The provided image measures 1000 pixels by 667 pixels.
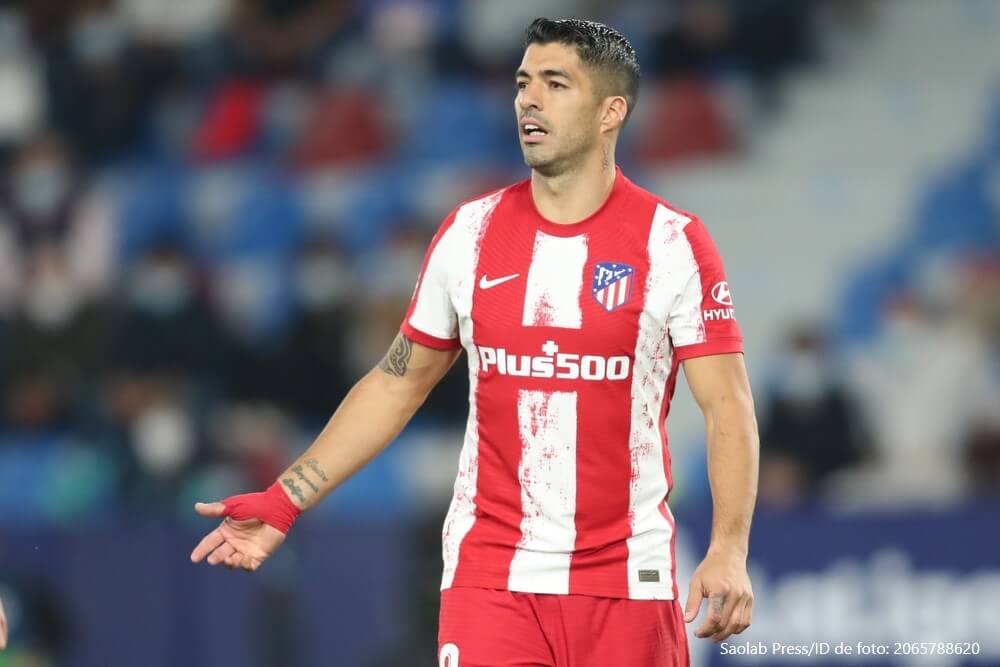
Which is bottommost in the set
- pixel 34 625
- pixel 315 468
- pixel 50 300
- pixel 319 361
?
pixel 34 625

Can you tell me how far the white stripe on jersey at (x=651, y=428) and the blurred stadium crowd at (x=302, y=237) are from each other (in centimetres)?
439

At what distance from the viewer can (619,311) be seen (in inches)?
188

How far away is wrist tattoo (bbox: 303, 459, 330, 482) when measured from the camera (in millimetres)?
5008

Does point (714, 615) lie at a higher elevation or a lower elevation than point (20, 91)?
lower

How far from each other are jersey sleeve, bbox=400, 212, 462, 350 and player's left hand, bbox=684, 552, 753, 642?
1.03m

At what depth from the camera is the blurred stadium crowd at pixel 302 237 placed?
32.4 feet

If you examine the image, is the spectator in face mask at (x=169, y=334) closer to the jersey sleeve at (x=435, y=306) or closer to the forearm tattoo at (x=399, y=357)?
the forearm tattoo at (x=399, y=357)

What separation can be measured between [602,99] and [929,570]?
149 inches

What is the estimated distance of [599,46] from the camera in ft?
16.1

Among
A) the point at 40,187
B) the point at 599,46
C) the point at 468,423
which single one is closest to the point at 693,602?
the point at 468,423

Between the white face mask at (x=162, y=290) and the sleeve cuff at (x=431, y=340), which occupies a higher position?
the white face mask at (x=162, y=290)

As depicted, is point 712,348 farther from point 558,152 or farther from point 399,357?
point 399,357

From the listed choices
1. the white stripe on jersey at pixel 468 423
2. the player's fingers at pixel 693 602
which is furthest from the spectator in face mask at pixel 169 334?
the player's fingers at pixel 693 602

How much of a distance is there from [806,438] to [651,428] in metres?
4.53
